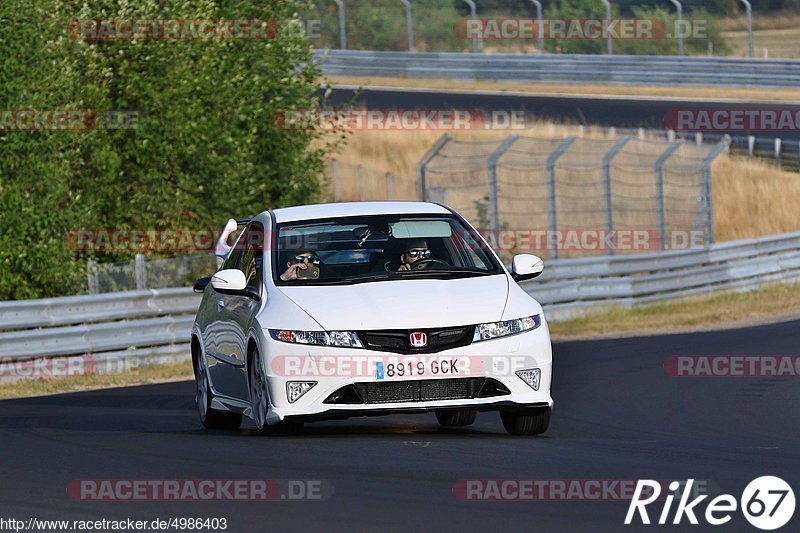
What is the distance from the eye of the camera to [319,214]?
11156 millimetres

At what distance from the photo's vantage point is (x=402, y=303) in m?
9.77

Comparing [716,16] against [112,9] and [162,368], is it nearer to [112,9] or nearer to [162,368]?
[112,9]

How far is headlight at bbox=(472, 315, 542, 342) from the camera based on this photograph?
31.9 feet

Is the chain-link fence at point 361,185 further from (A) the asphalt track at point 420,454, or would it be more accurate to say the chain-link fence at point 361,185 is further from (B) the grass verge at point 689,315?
(A) the asphalt track at point 420,454

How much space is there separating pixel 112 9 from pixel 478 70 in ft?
85.9

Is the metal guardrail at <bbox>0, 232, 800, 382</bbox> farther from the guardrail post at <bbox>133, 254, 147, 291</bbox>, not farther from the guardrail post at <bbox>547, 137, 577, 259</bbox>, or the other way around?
the guardrail post at <bbox>547, 137, 577, 259</bbox>

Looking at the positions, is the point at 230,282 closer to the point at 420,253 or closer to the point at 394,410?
the point at 420,253

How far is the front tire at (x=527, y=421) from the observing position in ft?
33.5

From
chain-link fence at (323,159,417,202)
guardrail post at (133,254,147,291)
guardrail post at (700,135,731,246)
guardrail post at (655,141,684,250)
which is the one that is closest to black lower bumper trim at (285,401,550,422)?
guardrail post at (133,254,147,291)

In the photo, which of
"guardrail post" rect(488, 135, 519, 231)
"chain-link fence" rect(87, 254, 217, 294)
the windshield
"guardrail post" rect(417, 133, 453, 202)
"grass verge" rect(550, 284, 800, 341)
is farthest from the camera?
"guardrail post" rect(417, 133, 453, 202)

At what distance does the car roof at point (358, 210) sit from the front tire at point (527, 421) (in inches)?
65.0

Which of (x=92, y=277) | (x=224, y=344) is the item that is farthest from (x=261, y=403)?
(x=92, y=277)

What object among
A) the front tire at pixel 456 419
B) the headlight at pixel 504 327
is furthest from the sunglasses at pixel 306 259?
the front tire at pixel 456 419

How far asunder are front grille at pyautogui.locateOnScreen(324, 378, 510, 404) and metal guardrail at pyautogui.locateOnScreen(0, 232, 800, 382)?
9485 mm
